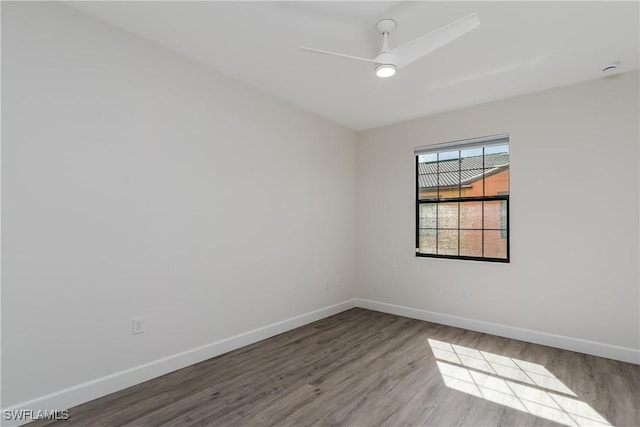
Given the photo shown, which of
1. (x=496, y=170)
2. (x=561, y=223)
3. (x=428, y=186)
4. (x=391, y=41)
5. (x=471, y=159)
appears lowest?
(x=561, y=223)

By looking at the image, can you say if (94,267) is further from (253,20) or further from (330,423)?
(253,20)

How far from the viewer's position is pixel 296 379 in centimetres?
257

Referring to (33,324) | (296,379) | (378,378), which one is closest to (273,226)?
(296,379)

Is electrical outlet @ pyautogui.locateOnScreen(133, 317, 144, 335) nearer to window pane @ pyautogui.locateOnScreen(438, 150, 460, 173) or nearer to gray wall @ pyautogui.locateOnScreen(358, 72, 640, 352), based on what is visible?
gray wall @ pyautogui.locateOnScreen(358, 72, 640, 352)

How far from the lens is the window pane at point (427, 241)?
13.9ft

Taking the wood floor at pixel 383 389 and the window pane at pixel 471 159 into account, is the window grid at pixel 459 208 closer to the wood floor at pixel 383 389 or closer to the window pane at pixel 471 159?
the window pane at pixel 471 159

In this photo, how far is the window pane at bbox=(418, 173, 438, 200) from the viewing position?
14.0ft

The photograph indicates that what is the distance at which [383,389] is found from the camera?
2432 millimetres

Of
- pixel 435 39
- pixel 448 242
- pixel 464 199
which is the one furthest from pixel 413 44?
pixel 448 242

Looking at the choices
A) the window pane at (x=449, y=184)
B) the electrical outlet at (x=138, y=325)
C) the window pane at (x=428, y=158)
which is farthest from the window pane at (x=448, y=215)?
the electrical outlet at (x=138, y=325)

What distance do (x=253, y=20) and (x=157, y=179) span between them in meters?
1.43

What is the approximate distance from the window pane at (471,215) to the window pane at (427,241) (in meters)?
0.40

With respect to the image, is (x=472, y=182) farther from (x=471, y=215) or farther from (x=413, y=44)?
(x=413, y=44)

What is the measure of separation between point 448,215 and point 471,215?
0.28 metres
